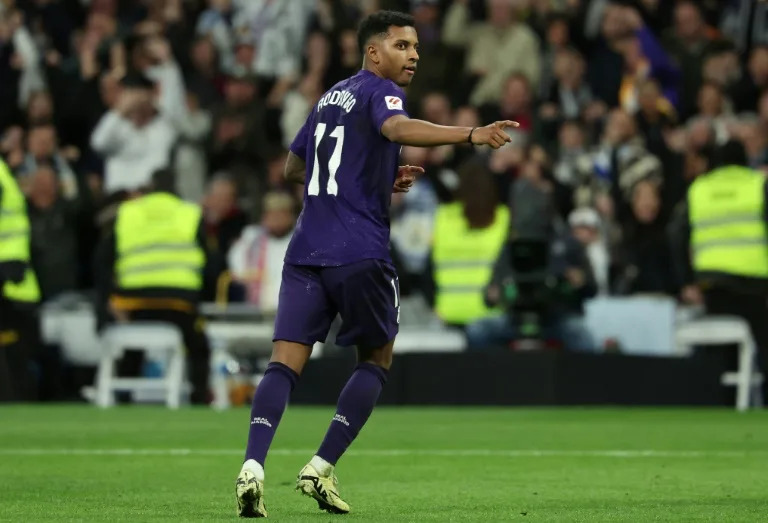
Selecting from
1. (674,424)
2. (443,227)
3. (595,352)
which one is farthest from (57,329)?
(674,424)

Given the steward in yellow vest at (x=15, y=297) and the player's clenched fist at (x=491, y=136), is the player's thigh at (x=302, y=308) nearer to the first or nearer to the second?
the player's clenched fist at (x=491, y=136)

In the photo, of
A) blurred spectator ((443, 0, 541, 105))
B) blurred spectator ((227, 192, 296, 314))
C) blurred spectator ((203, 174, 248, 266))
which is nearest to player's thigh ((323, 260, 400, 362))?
blurred spectator ((227, 192, 296, 314))

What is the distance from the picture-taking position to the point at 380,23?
7664mm

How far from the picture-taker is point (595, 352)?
1642 centimetres

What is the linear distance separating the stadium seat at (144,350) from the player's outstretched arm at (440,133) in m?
10.5

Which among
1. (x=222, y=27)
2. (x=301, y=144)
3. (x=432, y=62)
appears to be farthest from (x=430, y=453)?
(x=222, y=27)

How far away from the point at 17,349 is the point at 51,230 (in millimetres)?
2115

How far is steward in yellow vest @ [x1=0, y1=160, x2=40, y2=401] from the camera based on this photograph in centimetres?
1570

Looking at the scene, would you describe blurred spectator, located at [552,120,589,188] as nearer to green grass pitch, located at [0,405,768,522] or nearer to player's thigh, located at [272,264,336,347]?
green grass pitch, located at [0,405,768,522]

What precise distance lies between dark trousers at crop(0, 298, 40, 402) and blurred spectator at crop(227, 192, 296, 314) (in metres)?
2.23

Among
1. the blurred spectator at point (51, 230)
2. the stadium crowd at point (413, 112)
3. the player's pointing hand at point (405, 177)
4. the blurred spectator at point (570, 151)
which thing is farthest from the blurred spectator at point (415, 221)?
the player's pointing hand at point (405, 177)

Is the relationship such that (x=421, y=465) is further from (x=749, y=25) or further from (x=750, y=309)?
(x=749, y=25)

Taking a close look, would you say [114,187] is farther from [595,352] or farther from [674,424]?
[674,424]

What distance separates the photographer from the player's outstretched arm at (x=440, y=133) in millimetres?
6949
